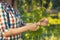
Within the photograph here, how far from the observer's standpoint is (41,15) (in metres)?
2.45

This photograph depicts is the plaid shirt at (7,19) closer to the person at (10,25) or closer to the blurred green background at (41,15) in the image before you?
the person at (10,25)

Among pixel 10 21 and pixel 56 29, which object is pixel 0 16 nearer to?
pixel 10 21

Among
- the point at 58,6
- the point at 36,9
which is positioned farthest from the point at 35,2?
the point at 58,6

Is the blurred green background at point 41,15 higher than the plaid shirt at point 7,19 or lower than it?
lower

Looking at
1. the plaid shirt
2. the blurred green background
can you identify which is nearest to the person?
the plaid shirt

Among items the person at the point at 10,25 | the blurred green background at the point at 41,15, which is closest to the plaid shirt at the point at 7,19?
the person at the point at 10,25

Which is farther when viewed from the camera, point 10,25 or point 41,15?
point 41,15

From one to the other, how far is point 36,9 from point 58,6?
0.36 m

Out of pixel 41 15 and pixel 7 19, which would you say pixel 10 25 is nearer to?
pixel 7 19

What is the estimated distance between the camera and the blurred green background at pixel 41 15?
243 cm

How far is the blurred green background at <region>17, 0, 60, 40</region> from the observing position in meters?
2.43

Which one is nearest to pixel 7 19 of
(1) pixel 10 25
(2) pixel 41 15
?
(1) pixel 10 25

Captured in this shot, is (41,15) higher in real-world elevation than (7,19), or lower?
lower

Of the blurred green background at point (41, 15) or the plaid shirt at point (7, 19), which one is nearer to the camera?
the plaid shirt at point (7, 19)
